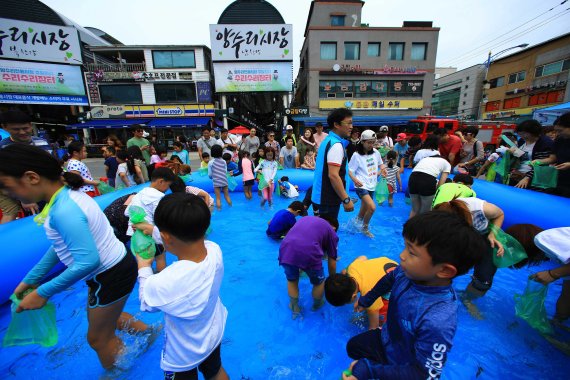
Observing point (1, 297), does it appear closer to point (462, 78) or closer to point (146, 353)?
point (146, 353)

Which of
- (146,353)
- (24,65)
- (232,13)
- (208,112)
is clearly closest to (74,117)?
(24,65)

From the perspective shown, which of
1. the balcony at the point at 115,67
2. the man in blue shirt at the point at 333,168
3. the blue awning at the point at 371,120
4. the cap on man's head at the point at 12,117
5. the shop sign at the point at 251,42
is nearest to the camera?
the man in blue shirt at the point at 333,168

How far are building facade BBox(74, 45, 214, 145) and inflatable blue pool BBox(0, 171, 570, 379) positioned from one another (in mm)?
20115

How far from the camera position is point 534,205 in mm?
3744

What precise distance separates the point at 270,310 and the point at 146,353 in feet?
4.11

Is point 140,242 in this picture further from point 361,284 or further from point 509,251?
point 509,251

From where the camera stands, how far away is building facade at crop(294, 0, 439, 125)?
2211 cm

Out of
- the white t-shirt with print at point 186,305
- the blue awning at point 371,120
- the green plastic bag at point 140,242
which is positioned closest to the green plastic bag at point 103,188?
the green plastic bag at point 140,242

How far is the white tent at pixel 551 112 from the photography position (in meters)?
9.50

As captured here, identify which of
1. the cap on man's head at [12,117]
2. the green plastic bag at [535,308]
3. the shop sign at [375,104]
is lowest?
the green plastic bag at [535,308]

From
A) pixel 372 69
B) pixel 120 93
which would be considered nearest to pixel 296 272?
pixel 372 69

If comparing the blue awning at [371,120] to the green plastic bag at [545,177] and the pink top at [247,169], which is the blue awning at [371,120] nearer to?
the pink top at [247,169]

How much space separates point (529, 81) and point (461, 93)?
37.5 ft

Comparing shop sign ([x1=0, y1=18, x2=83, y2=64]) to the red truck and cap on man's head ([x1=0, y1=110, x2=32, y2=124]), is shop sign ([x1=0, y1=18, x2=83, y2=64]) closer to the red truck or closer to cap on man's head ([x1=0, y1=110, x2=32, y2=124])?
cap on man's head ([x1=0, y1=110, x2=32, y2=124])
